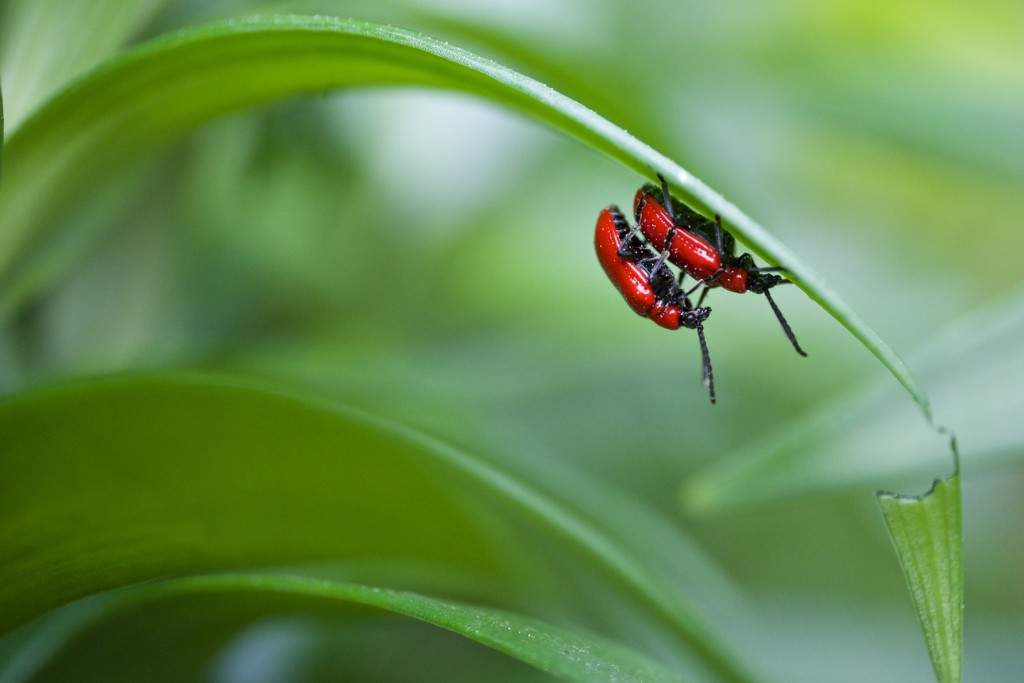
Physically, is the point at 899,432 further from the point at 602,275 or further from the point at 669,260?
the point at 602,275

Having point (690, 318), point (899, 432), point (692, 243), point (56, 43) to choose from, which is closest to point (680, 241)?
point (692, 243)

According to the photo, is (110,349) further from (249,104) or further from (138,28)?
(249,104)

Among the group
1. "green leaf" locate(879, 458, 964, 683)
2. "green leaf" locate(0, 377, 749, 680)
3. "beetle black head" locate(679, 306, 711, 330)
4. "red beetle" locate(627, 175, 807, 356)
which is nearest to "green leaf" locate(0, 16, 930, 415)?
"green leaf" locate(879, 458, 964, 683)

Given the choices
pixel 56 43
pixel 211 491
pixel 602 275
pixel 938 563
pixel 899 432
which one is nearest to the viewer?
pixel 938 563

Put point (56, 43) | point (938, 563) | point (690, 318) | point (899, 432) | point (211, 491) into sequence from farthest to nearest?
point (690, 318) → point (899, 432) → point (56, 43) → point (211, 491) → point (938, 563)

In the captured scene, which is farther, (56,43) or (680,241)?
(680,241)

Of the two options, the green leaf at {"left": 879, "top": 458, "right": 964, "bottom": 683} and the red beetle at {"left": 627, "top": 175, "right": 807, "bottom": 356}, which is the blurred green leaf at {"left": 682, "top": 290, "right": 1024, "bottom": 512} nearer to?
the red beetle at {"left": 627, "top": 175, "right": 807, "bottom": 356}
